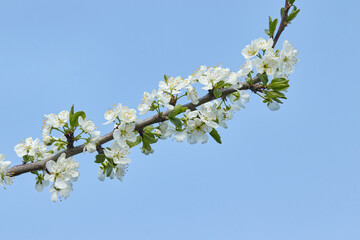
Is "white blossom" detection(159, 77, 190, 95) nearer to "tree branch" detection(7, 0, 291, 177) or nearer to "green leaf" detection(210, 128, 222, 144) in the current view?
"tree branch" detection(7, 0, 291, 177)

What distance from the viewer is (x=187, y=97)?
4.38 m

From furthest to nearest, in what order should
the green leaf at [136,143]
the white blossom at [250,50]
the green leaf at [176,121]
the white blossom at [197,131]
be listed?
the white blossom at [250,50], the green leaf at [136,143], the white blossom at [197,131], the green leaf at [176,121]

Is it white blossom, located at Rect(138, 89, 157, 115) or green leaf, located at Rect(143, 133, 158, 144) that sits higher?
white blossom, located at Rect(138, 89, 157, 115)

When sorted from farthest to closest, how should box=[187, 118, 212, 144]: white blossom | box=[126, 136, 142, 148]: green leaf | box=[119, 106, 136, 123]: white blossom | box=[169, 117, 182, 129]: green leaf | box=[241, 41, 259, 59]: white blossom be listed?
box=[241, 41, 259, 59]: white blossom → box=[126, 136, 142, 148]: green leaf → box=[187, 118, 212, 144]: white blossom → box=[169, 117, 182, 129]: green leaf → box=[119, 106, 136, 123]: white blossom

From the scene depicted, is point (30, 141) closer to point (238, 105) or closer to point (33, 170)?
point (33, 170)

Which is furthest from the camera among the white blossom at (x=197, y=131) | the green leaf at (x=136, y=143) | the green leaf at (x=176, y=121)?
the green leaf at (x=136, y=143)

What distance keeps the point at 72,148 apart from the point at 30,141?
67cm

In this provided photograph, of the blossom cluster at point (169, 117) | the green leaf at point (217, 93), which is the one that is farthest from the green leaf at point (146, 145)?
the green leaf at point (217, 93)

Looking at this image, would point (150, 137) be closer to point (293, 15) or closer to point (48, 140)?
point (48, 140)

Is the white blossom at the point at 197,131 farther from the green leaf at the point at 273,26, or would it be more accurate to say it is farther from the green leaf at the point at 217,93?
the green leaf at the point at 273,26

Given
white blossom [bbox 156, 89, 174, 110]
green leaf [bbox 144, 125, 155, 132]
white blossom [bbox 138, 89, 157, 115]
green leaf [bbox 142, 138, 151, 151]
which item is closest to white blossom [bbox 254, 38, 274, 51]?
white blossom [bbox 156, 89, 174, 110]

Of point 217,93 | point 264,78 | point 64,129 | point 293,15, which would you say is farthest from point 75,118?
point 293,15

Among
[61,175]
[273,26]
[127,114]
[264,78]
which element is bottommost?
[61,175]

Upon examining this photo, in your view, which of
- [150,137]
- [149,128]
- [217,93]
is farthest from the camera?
[149,128]
